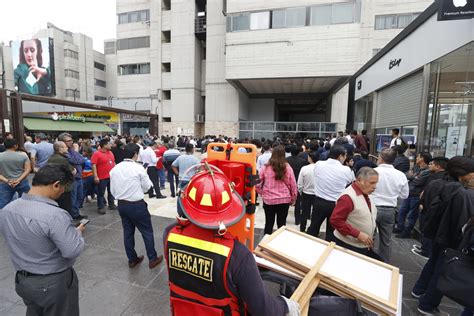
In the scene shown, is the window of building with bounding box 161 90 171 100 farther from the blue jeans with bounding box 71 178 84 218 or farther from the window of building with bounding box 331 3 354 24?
the blue jeans with bounding box 71 178 84 218

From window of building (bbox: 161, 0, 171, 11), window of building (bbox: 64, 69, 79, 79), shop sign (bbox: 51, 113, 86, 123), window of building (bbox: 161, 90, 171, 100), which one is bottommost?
shop sign (bbox: 51, 113, 86, 123)

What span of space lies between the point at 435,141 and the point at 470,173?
417cm

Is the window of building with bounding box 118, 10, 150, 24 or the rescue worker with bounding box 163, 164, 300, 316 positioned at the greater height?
the window of building with bounding box 118, 10, 150, 24

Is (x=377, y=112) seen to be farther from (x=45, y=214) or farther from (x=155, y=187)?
(x=45, y=214)

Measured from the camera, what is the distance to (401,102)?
7.76 metres

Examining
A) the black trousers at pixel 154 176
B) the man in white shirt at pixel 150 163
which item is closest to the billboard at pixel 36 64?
the man in white shirt at pixel 150 163

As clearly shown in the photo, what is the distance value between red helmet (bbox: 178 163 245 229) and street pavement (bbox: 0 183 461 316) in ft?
6.53

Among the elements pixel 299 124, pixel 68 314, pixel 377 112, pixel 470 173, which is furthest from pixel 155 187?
pixel 299 124

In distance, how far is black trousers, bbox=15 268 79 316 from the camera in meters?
1.84

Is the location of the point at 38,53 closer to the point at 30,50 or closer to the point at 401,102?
the point at 30,50

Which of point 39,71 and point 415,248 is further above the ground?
point 39,71

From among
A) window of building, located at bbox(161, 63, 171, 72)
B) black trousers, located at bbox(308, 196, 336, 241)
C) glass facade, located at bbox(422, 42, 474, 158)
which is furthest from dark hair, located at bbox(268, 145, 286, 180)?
→ window of building, located at bbox(161, 63, 171, 72)

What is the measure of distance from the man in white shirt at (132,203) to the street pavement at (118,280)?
0.94 ft

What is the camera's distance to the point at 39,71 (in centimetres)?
3425
